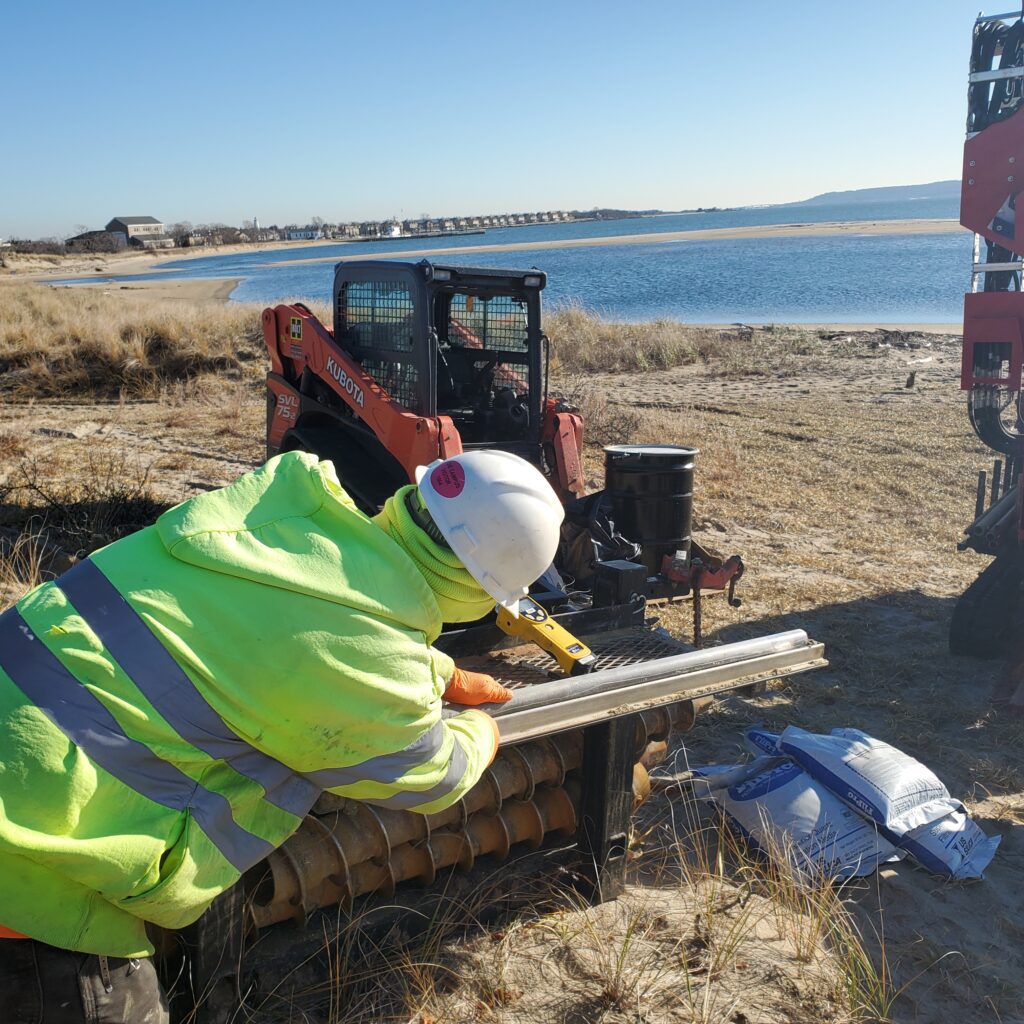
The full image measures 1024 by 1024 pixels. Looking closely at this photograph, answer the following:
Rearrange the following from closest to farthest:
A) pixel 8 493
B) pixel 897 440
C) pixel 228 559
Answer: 1. pixel 228 559
2. pixel 8 493
3. pixel 897 440

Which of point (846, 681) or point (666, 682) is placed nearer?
point (666, 682)

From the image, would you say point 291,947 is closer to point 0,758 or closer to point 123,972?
point 123,972

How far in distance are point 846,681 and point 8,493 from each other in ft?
20.1

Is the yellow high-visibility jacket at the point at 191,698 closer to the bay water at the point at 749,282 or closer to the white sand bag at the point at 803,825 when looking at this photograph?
the white sand bag at the point at 803,825

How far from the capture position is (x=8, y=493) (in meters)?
7.73

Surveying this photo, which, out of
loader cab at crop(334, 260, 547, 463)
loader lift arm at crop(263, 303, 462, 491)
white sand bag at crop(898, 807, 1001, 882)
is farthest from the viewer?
loader cab at crop(334, 260, 547, 463)

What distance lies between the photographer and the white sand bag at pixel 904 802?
3.77 m

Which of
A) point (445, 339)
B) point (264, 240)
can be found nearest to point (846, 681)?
point (445, 339)

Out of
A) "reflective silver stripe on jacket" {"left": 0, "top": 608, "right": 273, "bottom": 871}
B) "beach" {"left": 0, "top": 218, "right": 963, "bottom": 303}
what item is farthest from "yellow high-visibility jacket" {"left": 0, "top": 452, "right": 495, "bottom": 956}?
"beach" {"left": 0, "top": 218, "right": 963, "bottom": 303}

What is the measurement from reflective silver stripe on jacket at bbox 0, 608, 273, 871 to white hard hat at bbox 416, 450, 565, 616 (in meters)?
0.76

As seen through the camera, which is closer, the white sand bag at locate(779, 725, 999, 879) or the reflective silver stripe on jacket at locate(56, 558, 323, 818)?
the reflective silver stripe on jacket at locate(56, 558, 323, 818)

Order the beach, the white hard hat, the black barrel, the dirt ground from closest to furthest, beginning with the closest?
1. the white hard hat
2. the dirt ground
3. the black barrel
4. the beach

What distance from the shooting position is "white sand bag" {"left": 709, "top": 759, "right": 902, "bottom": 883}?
3.65 m

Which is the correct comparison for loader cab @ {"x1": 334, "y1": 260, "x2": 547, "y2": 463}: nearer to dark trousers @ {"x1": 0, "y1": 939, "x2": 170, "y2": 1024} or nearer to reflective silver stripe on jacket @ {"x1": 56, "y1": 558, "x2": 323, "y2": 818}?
reflective silver stripe on jacket @ {"x1": 56, "y1": 558, "x2": 323, "y2": 818}
